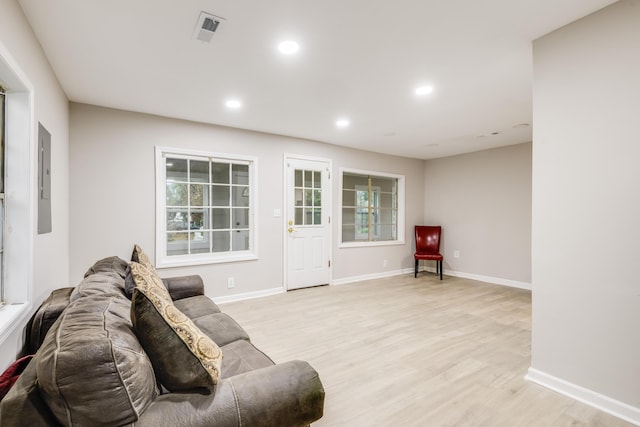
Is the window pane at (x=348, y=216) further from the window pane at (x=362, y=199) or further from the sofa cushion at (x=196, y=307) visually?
the sofa cushion at (x=196, y=307)

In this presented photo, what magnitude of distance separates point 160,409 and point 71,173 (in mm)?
3237

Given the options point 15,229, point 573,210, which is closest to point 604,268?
point 573,210

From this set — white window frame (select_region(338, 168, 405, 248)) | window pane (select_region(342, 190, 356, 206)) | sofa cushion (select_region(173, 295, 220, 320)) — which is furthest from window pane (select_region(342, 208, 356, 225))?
sofa cushion (select_region(173, 295, 220, 320))

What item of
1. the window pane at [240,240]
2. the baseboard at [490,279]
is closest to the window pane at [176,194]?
the window pane at [240,240]

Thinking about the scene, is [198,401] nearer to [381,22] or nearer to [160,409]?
[160,409]

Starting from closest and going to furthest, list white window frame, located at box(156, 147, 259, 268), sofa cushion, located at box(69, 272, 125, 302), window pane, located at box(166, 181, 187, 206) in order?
sofa cushion, located at box(69, 272, 125, 302), white window frame, located at box(156, 147, 259, 268), window pane, located at box(166, 181, 187, 206)

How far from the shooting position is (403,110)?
11.5 feet

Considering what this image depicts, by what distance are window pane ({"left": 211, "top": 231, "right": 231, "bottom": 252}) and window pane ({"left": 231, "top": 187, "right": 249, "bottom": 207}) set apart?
17.6 inches

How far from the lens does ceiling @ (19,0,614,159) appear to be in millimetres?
1798

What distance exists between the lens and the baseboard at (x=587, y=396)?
5.68 feet

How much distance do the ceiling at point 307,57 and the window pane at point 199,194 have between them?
0.86 metres

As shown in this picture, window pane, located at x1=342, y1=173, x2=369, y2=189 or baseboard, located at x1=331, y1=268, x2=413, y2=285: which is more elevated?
window pane, located at x1=342, y1=173, x2=369, y2=189

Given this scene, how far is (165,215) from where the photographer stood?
3725 mm

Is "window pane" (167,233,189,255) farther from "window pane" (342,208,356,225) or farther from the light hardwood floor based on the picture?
"window pane" (342,208,356,225)
